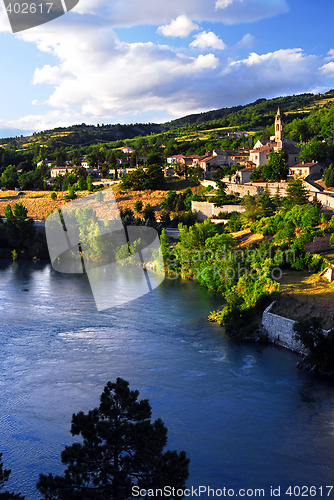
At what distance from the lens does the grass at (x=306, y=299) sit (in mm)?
14105

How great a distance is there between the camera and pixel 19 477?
8.82 m

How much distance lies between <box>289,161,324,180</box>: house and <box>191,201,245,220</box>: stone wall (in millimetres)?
5669

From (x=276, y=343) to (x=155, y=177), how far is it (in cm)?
2694

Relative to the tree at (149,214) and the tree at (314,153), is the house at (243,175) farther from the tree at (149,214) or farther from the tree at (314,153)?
the tree at (149,214)

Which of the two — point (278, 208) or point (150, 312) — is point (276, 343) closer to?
point (150, 312)

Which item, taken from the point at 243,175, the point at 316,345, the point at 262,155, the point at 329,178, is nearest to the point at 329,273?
the point at 316,345

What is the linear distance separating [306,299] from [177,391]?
563 cm

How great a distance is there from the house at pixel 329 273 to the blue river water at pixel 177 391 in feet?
13.7

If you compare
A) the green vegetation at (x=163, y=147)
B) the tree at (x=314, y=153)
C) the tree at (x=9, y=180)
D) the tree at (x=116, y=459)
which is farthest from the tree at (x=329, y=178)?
the tree at (x=9, y=180)

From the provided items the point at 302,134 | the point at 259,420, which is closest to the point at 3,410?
the point at 259,420

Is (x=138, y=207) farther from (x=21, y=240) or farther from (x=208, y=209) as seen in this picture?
(x=21, y=240)

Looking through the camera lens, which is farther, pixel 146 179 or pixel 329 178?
pixel 146 179

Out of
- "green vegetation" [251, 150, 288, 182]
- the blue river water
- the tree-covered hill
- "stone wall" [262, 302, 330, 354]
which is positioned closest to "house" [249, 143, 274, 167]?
"green vegetation" [251, 150, 288, 182]

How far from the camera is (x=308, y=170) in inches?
1302
